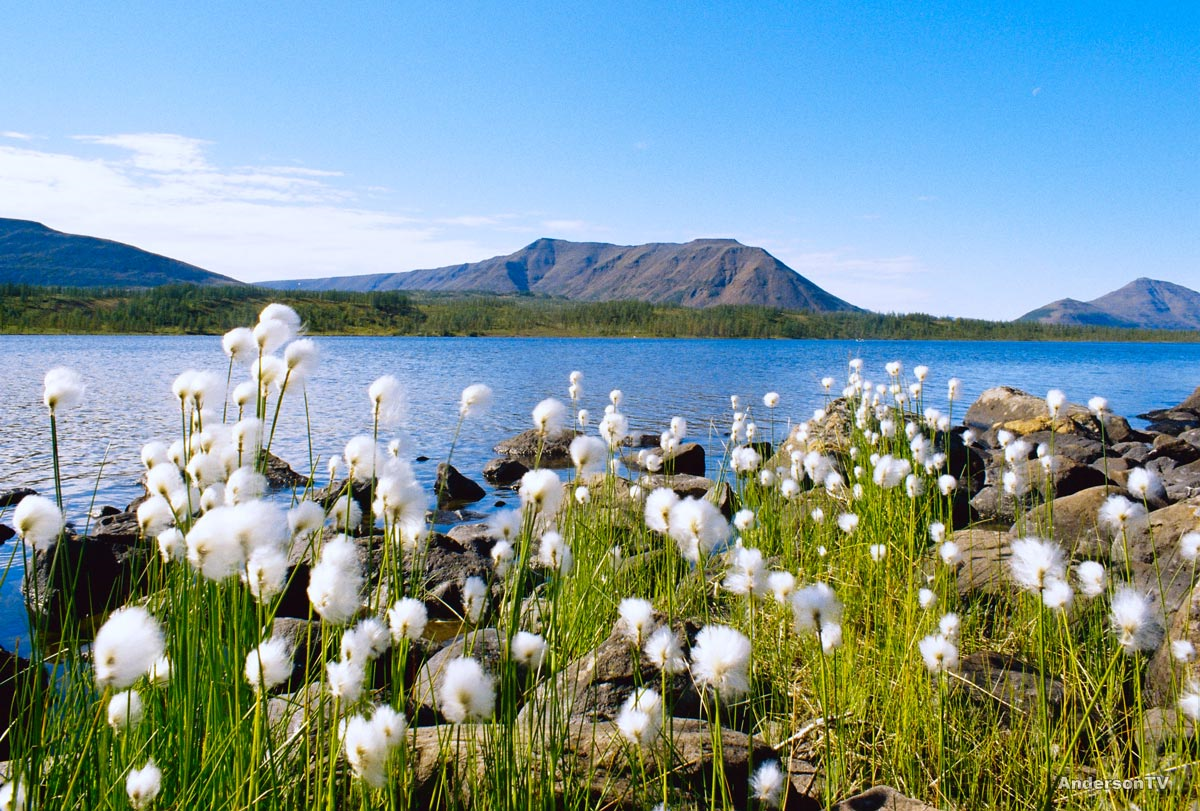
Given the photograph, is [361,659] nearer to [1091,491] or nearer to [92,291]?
[1091,491]

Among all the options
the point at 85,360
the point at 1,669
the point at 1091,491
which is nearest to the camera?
the point at 1,669

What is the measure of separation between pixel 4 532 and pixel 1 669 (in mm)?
6894

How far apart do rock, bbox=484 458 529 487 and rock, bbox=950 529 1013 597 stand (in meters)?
11.7

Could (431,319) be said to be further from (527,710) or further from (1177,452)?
(527,710)

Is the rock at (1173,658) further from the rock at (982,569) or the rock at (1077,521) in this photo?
the rock at (1077,521)

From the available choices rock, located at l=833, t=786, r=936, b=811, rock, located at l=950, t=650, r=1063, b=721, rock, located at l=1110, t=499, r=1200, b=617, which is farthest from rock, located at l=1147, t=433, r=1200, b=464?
rock, located at l=833, t=786, r=936, b=811

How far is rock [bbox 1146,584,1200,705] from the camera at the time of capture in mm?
4113

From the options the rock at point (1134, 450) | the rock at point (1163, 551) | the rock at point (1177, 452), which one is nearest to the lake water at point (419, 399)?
the rock at point (1163, 551)

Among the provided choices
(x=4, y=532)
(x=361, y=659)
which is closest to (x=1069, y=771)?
(x=361, y=659)

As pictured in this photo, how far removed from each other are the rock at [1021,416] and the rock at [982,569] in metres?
13.4

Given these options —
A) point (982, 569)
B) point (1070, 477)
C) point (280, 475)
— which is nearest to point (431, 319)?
point (280, 475)

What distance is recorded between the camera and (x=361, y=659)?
2033 millimetres

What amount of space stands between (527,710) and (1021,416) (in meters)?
23.8

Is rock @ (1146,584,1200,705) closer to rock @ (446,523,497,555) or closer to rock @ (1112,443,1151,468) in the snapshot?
rock @ (446,523,497,555)
